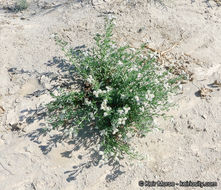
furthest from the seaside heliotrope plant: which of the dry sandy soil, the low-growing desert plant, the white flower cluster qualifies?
the low-growing desert plant

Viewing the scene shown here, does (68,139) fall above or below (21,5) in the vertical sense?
below

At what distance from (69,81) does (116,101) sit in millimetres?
1106

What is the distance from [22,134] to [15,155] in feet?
1.08

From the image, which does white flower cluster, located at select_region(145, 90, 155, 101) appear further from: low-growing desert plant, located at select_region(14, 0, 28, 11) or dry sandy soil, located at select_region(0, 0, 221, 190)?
low-growing desert plant, located at select_region(14, 0, 28, 11)

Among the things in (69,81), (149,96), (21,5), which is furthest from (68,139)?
Answer: (21,5)

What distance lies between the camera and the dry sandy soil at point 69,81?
11.3ft

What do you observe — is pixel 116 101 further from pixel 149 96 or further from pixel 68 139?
pixel 68 139

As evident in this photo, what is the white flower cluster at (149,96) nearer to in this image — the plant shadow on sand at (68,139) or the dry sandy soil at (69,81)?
the dry sandy soil at (69,81)

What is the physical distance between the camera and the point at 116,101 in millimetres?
3545

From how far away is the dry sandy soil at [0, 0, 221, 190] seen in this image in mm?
3432

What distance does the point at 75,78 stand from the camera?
4.27m

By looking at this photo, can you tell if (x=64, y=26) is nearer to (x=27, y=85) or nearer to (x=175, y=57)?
(x=27, y=85)

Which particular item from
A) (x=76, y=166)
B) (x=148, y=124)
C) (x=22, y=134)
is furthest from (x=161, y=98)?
(x=22, y=134)

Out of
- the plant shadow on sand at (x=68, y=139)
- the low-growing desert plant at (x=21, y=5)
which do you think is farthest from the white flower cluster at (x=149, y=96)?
the low-growing desert plant at (x=21, y=5)
